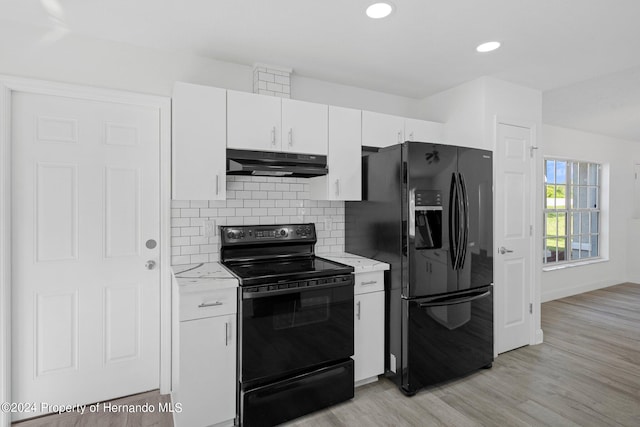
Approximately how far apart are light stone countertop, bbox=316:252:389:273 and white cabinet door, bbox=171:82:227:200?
41.5 inches

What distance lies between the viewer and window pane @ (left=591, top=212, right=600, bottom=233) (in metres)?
5.80

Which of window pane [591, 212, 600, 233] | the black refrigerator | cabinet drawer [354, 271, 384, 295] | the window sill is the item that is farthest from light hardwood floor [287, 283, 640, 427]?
window pane [591, 212, 600, 233]

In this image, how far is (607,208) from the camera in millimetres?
5762

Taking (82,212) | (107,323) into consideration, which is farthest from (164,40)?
(107,323)

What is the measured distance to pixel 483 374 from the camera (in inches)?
110

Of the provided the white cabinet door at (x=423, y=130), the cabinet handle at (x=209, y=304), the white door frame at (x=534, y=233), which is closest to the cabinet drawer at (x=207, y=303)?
the cabinet handle at (x=209, y=304)

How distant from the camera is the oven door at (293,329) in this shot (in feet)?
6.81

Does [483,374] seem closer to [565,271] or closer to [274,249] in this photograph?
[274,249]

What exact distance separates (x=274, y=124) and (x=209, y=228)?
3.07 ft

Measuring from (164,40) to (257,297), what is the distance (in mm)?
1872

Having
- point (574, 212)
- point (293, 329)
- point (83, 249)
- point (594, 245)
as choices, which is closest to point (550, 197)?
point (574, 212)

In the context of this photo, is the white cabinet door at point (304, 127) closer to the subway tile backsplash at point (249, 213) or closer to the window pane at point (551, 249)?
the subway tile backsplash at point (249, 213)

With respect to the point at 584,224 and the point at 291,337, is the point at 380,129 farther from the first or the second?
the point at 584,224

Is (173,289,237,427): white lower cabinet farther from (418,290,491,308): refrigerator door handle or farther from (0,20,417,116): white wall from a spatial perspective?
(0,20,417,116): white wall
